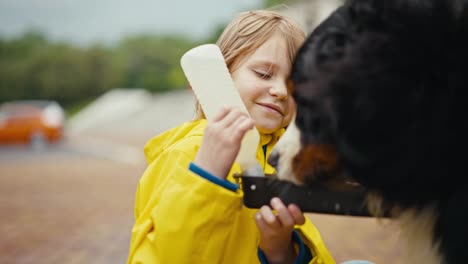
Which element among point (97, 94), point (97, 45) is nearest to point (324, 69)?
point (97, 94)

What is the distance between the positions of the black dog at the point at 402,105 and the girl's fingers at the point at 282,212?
19cm

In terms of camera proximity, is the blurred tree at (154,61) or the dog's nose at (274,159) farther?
the blurred tree at (154,61)

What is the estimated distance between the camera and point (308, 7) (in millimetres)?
31188

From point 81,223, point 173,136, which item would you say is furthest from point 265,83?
point 81,223

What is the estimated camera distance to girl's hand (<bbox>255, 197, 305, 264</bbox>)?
5.15ft

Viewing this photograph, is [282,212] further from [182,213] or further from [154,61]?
[154,61]

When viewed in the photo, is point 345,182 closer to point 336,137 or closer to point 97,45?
point 336,137

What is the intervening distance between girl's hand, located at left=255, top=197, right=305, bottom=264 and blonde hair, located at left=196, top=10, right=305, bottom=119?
0.64 meters

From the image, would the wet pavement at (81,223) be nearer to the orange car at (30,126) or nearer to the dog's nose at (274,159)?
the dog's nose at (274,159)

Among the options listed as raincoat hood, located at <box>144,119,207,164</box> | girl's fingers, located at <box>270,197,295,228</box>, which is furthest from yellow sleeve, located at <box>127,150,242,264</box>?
raincoat hood, located at <box>144,119,207,164</box>

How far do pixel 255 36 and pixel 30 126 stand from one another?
2043 cm

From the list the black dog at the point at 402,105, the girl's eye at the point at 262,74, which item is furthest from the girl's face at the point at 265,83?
the black dog at the point at 402,105

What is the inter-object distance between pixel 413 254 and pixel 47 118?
2097 cm

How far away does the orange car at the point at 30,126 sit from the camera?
20859 millimetres
